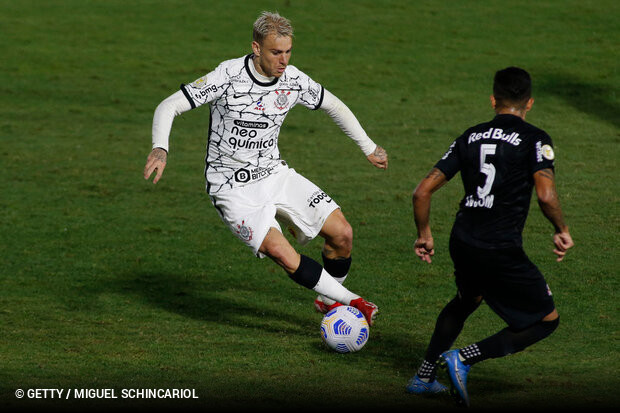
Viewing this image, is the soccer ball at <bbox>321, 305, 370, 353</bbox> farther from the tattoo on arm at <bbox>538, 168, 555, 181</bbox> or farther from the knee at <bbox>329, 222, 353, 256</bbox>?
the tattoo on arm at <bbox>538, 168, 555, 181</bbox>

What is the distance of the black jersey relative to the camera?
5.39 m

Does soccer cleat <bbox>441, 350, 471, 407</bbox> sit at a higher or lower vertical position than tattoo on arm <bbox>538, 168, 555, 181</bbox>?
lower

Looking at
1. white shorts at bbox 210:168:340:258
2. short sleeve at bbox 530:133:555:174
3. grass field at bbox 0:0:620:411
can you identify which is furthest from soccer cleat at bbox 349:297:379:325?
short sleeve at bbox 530:133:555:174

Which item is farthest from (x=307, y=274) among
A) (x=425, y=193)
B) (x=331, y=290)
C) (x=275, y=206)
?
(x=425, y=193)

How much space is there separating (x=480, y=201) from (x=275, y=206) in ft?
7.71

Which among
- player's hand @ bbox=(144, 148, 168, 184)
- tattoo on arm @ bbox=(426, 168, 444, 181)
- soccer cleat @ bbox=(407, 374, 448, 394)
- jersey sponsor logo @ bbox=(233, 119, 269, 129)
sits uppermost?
jersey sponsor logo @ bbox=(233, 119, 269, 129)

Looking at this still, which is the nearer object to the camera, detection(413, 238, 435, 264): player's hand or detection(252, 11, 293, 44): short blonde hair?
detection(413, 238, 435, 264): player's hand

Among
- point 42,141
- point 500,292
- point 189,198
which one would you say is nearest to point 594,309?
point 500,292

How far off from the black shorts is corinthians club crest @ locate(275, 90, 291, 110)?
2397 millimetres

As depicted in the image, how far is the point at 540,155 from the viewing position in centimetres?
533

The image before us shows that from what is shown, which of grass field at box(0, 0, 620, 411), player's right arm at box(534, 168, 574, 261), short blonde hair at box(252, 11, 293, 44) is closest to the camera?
player's right arm at box(534, 168, 574, 261)

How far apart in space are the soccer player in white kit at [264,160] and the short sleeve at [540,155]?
233 centimetres

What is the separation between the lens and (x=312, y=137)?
15.5m

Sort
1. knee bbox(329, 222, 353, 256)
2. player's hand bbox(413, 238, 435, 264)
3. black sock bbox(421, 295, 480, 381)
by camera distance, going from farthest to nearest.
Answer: knee bbox(329, 222, 353, 256), black sock bbox(421, 295, 480, 381), player's hand bbox(413, 238, 435, 264)
